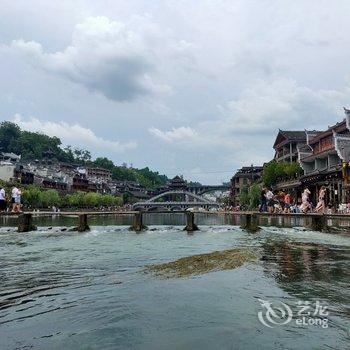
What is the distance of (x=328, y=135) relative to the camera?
203ft

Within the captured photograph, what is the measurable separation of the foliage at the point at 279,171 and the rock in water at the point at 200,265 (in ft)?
197

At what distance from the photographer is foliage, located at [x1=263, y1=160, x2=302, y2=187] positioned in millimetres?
73000

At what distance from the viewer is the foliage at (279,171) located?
240ft

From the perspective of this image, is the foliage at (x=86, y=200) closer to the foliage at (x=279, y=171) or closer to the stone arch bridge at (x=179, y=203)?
the stone arch bridge at (x=179, y=203)

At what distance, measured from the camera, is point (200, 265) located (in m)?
13.3

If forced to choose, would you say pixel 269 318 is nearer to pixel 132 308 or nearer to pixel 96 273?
pixel 132 308

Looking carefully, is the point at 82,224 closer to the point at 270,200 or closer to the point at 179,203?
the point at 270,200

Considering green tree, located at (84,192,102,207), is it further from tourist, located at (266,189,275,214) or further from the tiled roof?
tourist, located at (266,189,275,214)

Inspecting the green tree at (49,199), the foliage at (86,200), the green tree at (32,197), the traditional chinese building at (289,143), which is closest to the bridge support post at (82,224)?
the traditional chinese building at (289,143)

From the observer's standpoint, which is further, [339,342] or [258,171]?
[258,171]

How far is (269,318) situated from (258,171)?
405 feet

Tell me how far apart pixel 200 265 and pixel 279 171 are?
66.1m

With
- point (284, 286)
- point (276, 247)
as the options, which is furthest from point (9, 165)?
point (284, 286)

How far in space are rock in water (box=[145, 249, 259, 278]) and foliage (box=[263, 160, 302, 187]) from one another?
60.0m
